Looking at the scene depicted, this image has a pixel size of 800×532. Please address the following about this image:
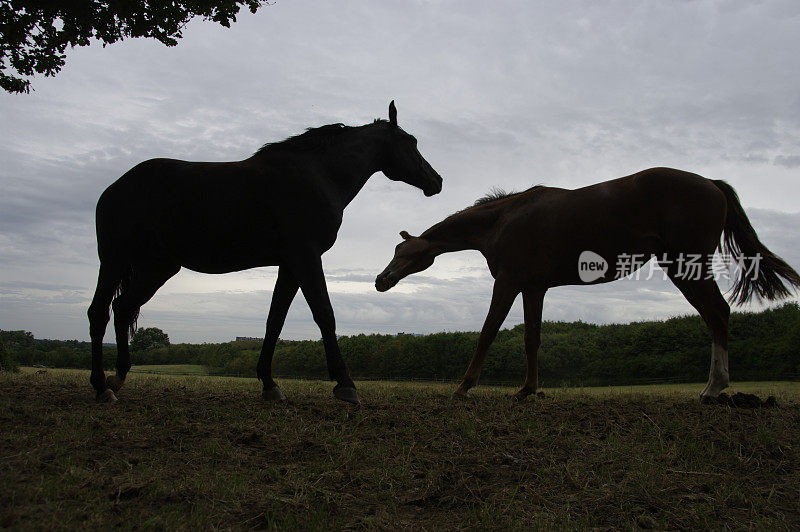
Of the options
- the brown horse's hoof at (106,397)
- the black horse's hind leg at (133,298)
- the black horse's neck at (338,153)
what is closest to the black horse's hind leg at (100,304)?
the brown horse's hoof at (106,397)

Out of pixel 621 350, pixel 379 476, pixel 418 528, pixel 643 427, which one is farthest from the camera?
pixel 621 350

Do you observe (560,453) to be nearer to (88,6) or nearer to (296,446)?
(296,446)

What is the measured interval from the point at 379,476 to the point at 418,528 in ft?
2.60

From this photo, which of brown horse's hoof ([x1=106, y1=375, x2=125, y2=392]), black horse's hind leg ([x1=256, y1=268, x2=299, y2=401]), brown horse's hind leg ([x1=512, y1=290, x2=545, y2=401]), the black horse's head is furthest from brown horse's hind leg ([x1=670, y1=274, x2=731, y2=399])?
brown horse's hoof ([x1=106, y1=375, x2=125, y2=392])

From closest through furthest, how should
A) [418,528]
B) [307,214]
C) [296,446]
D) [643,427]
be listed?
[418,528]
[296,446]
[643,427]
[307,214]

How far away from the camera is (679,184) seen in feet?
23.4

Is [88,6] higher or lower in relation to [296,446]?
higher

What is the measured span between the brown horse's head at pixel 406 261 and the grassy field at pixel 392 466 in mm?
2533

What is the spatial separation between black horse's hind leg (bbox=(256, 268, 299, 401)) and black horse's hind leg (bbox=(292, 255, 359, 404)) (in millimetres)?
851

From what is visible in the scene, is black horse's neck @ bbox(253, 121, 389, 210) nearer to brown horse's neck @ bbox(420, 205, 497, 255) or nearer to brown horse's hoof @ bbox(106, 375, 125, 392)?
brown horse's neck @ bbox(420, 205, 497, 255)

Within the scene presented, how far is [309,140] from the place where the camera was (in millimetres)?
6902

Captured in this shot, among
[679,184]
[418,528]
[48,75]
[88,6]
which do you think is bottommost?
[418,528]

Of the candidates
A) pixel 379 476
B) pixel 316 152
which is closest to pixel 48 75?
pixel 316 152

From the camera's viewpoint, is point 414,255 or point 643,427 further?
point 414,255
